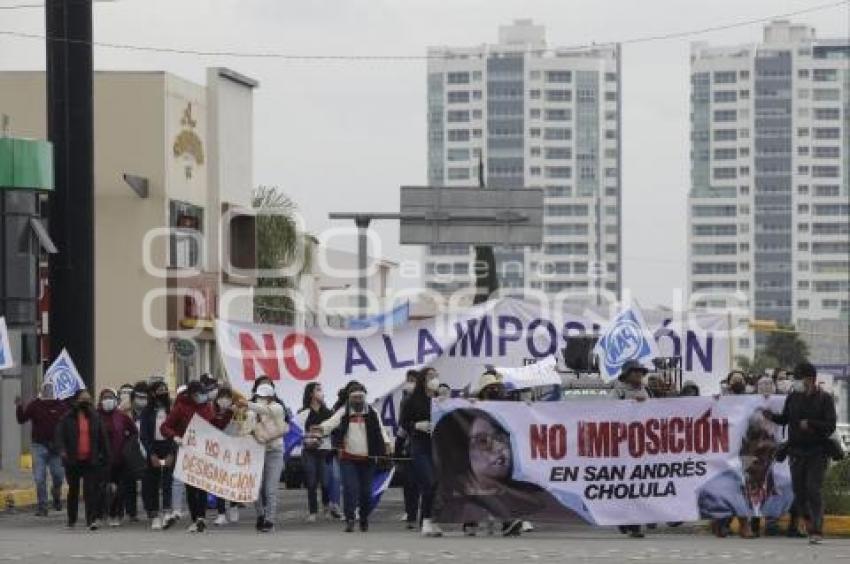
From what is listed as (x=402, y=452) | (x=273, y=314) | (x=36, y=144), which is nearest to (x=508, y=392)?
(x=402, y=452)

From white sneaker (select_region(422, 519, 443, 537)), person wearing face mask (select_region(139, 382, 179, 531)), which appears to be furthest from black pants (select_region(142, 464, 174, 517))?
white sneaker (select_region(422, 519, 443, 537))

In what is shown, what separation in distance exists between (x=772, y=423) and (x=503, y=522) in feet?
9.39

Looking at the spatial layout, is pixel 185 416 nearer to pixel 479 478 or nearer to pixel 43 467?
pixel 479 478

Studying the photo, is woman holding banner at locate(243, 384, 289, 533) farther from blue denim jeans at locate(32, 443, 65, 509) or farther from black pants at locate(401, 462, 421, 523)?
blue denim jeans at locate(32, 443, 65, 509)

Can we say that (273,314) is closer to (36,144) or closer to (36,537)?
(36,144)

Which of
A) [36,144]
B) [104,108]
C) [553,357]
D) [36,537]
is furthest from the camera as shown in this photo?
[104,108]

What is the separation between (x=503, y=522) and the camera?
24.7 meters

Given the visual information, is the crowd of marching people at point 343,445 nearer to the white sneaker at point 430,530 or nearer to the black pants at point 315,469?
the white sneaker at point 430,530

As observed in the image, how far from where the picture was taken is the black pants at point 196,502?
84.7ft

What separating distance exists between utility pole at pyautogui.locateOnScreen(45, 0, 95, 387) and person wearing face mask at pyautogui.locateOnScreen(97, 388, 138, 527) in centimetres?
1144

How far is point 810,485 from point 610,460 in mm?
2279

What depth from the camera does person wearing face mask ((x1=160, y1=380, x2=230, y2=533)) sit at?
26.1 meters

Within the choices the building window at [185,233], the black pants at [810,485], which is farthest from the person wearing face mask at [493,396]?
the building window at [185,233]

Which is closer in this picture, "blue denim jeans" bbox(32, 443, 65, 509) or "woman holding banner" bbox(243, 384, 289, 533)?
"woman holding banner" bbox(243, 384, 289, 533)
